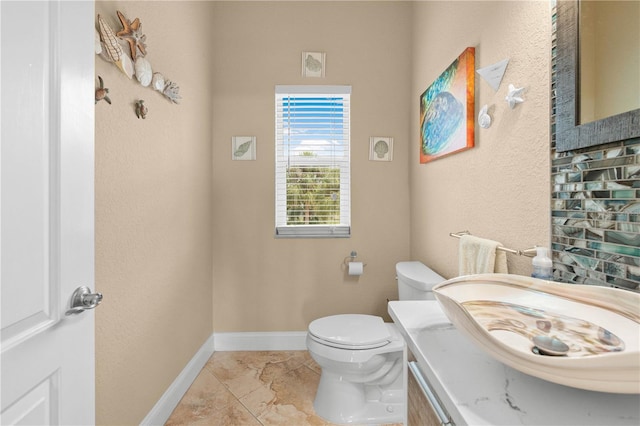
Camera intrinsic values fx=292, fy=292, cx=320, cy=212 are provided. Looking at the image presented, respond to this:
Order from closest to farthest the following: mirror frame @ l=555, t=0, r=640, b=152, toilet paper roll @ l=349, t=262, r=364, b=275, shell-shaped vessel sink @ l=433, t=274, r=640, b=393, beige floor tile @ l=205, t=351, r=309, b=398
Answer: shell-shaped vessel sink @ l=433, t=274, r=640, b=393
mirror frame @ l=555, t=0, r=640, b=152
beige floor tile @ l=205, t=351, r=309, b=398
toilet paper roll @ l=349, t=262, r=364, b=275

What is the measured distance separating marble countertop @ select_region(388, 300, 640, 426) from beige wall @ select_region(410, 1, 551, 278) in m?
0.57

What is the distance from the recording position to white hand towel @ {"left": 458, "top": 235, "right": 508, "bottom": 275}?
3.52ft

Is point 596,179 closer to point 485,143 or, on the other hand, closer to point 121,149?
point 485,143

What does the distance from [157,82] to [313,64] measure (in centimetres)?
115

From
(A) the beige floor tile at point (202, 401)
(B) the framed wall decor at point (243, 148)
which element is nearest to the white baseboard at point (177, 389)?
(A) the beige floor tile at point (202, 401)

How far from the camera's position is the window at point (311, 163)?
2195 mm

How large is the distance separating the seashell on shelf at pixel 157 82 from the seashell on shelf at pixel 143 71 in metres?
0.06

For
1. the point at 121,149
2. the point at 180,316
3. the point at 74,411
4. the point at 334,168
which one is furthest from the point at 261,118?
the point at 74,411

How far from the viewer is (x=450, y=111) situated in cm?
148

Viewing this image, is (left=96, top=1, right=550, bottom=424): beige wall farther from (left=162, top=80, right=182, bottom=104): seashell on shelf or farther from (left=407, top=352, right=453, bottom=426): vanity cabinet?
(left=407, top=352, right=453, bottom=426): vanity cabinet

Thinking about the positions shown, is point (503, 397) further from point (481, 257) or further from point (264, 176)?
point (264, 176)

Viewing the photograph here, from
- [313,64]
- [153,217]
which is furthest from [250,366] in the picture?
[313,64]

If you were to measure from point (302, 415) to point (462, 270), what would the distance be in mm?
1118

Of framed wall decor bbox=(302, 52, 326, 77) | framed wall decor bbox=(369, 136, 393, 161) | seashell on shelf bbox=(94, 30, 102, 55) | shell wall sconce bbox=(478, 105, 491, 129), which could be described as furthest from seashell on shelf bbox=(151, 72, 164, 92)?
shell wall sconce bbox=(478, 105, 491, 129)
